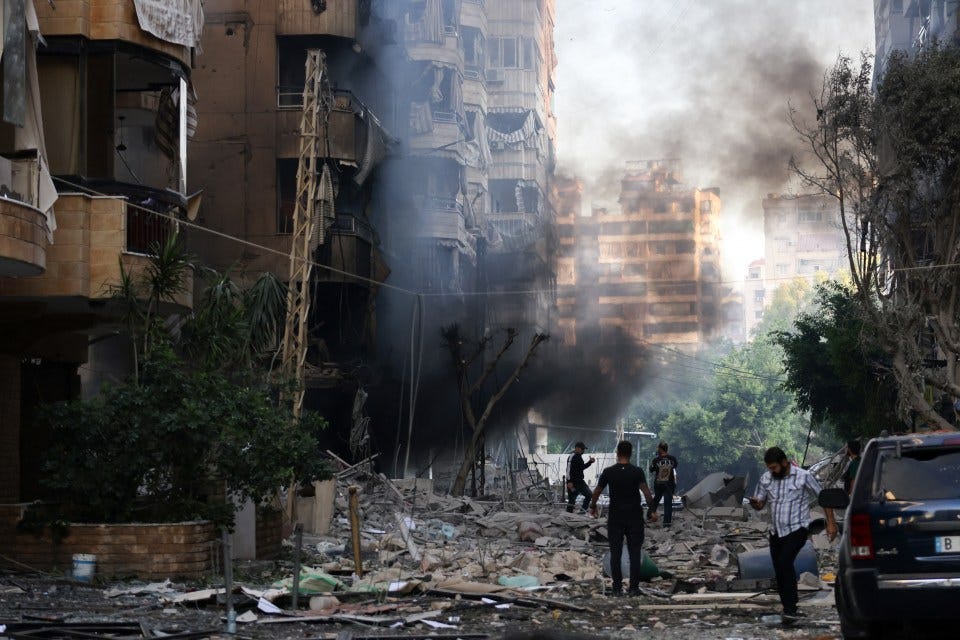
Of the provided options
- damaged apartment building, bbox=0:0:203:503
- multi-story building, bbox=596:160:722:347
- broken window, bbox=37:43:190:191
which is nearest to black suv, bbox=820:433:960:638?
damaged apartment building, bbox=0:0:203:503

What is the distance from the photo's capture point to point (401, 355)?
146 feet

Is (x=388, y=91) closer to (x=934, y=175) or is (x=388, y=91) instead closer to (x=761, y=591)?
(x=934, y=175)

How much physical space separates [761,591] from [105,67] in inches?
392

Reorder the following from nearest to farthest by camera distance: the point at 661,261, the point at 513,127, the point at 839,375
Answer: the point at 839,375
the point at 513,127
the point at 661,261

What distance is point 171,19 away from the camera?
18.9 metres

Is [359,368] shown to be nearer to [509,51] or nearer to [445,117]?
[445,117]

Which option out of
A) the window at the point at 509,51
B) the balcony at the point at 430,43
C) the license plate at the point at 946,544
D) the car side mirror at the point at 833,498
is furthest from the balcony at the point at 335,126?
the window at the point at 509,51

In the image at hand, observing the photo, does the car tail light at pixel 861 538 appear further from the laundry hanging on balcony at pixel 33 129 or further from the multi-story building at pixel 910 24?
the multi-story building at pixel 910 24

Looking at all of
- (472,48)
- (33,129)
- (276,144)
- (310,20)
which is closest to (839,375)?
(276,144)

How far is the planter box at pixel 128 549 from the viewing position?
49.0 feet

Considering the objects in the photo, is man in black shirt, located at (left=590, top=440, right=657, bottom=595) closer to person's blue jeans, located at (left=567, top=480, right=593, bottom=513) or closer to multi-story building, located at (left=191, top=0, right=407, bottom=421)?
person's blue jeans, located at (left=567, top=480, right=593, bottom=513)

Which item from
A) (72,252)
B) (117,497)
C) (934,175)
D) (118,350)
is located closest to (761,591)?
(117,497)

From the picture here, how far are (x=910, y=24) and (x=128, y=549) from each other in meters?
48.9

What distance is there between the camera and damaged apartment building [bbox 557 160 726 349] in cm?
7123
